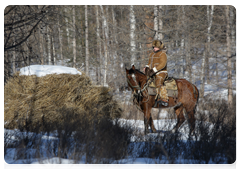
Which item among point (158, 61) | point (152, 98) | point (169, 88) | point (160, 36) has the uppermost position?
point (160, 36)

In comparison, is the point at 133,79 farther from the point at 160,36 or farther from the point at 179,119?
the point at 160,36

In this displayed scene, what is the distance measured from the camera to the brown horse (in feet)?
18.3

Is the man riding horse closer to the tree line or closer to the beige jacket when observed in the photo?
the beige jacket

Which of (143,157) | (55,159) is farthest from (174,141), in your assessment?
(55,159)

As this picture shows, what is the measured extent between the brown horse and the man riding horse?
172 mm

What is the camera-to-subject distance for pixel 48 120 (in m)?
5.75

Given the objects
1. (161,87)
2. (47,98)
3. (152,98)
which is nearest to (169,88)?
(161,87)

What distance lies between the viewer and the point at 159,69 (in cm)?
577

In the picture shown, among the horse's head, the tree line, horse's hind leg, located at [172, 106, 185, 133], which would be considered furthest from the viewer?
the tree line

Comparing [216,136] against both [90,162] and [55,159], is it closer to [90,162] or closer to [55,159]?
[90,162]

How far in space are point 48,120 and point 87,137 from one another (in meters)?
2.32

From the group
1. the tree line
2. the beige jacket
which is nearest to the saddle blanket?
the beige jacket

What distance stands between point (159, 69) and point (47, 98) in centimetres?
295

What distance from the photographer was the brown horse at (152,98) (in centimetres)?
559
